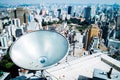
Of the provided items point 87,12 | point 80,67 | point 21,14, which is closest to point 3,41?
point 80,67

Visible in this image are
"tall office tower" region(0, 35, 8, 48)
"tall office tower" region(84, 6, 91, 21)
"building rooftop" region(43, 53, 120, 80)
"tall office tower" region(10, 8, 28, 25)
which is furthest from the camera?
"tall office tower" region(84, 6, 91, 21)

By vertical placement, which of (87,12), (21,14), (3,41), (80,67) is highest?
(87,12)

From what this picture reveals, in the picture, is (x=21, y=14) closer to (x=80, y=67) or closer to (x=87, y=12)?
(x=87, y=12)

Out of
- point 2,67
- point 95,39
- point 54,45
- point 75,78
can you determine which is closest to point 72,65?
point 75,78

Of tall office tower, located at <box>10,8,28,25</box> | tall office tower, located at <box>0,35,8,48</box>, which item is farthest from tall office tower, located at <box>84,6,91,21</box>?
tall office tower, located at <box>0,35,8,48</box>

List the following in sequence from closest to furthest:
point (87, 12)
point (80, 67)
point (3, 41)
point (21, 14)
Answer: point (80, 67)
point (3, 41)
point (21, 14)
point (87, 12)

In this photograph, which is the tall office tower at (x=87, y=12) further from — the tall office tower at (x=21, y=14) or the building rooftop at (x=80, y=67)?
the building rooftop at (x=80, y=67)

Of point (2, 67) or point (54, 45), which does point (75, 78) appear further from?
point (2, 67)

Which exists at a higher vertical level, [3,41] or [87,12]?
[87,12]

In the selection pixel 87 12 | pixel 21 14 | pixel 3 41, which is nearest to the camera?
pixel 3 41

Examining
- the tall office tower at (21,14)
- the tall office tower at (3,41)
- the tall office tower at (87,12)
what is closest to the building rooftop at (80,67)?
the tall office tower at (3,41)

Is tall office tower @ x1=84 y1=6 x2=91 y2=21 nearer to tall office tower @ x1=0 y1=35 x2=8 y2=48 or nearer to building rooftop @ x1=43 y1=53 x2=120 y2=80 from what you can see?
tall office tower @ x1=0 y1=35 x2=8 y2=48
